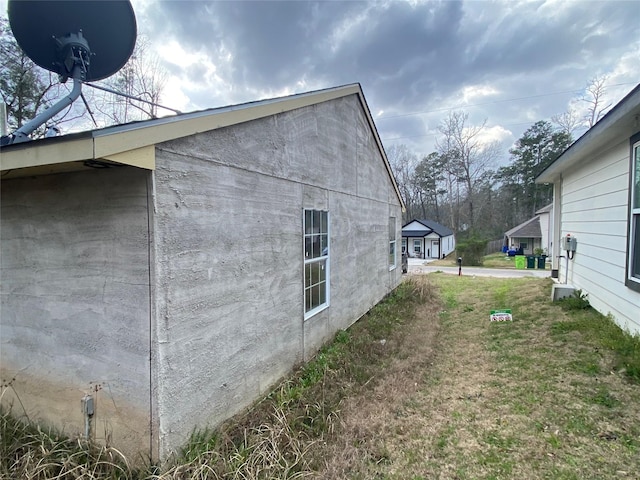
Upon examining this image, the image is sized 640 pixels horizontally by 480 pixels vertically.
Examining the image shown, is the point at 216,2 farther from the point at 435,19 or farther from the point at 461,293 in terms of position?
the point at 461,293

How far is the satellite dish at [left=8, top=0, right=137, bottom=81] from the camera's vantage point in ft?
9.27

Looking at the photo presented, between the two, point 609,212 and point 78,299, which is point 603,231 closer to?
point 609,212

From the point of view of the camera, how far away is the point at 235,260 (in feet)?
10.5

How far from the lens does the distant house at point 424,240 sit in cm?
3047

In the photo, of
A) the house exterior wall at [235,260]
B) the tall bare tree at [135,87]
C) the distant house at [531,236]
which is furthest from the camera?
the distant house at [531,236]

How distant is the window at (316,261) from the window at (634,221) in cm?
449

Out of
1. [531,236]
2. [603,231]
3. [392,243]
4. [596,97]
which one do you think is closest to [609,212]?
[603,231]

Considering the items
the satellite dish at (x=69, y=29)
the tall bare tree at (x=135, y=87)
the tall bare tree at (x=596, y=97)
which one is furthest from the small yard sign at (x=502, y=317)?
the tall bare tree at (x=596, y=97)

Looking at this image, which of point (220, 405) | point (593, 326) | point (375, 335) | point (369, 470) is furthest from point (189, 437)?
point (593, 326)

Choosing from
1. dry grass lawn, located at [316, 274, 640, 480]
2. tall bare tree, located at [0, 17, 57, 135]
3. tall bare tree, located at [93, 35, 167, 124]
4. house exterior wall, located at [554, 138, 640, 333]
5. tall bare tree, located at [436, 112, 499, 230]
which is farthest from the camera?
tall bare tree, located at [436, 112, 499, 230]

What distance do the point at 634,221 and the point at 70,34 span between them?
24.1ft

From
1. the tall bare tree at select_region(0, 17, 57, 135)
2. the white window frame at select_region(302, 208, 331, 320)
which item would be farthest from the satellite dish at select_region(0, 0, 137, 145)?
the tall bare tree at select_region(0, 17, 57, 135)

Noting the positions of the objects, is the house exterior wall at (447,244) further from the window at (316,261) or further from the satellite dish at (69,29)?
the satellite dish at (69,29)

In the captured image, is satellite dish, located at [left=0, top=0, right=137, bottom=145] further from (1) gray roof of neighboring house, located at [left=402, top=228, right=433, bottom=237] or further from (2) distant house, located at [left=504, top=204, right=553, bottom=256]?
(2) distant house, located at [left=504, top=204, right=553, bottom=256]
